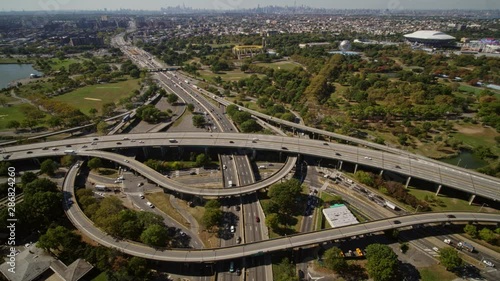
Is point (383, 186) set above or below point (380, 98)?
below

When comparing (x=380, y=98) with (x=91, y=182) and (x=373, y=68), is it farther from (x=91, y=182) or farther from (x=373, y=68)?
(x=91, y=182)

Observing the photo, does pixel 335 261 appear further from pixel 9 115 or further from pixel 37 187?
pixel 9 115

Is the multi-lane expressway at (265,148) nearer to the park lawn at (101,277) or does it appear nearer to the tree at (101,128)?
the tree at (101,128)

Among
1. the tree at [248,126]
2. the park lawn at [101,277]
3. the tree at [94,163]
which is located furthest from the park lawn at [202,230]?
the tree at [248,126]

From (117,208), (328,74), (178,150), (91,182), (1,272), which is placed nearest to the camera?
(1,272)

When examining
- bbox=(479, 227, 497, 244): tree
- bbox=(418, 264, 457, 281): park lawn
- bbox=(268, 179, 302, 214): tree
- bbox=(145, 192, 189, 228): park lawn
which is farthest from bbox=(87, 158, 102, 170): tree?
bbox=(479, 227, 497, 244): tree

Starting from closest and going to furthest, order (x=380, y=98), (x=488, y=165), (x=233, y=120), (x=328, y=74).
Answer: (x=488, y=165) < (x=233, y=120) < (x=380, y=98) < (x=328, y=74)

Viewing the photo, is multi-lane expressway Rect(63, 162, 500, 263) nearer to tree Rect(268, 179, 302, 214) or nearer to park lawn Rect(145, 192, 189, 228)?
tree Rect(268, 179, 302, 214)

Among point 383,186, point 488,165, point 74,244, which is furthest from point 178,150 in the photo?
point 488,165
